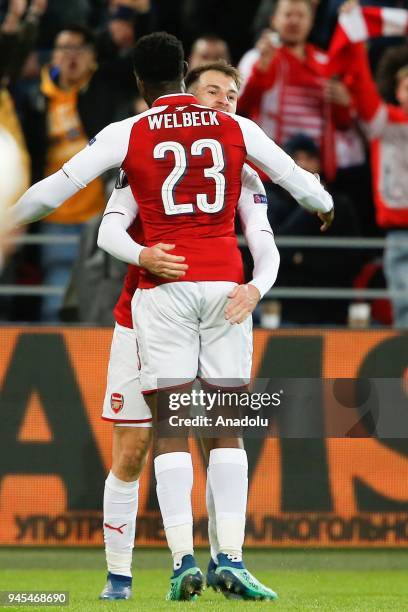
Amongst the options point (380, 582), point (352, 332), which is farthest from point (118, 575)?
point (352, 332)

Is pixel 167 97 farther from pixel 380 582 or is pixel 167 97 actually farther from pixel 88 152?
pixel 380 582

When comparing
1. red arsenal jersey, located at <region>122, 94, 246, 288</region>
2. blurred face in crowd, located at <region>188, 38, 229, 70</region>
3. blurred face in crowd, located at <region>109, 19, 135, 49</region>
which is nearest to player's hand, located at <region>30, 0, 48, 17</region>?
blurred face in crowd, located at <region>109, 19, 135, 49</region>

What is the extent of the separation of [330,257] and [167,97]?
15.0ft

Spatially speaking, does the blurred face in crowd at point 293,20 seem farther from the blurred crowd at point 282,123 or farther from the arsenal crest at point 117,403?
the arsenal crest at point 117,403

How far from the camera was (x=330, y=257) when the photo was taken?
31.6 feet

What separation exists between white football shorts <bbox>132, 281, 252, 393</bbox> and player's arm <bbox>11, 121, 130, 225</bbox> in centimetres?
54

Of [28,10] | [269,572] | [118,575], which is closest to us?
[118,575]

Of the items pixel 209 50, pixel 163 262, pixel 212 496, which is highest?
pixel 209 50

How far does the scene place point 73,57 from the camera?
9992 mm

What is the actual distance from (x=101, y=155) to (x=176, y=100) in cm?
38

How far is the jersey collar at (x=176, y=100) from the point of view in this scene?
518 centimetres

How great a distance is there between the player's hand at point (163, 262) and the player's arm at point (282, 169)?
54cm

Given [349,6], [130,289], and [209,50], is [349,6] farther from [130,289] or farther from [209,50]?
[130,289]

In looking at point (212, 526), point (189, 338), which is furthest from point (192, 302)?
point (212, 526)
